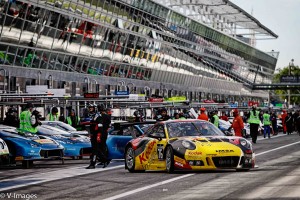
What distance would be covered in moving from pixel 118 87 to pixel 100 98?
26890 millimetres

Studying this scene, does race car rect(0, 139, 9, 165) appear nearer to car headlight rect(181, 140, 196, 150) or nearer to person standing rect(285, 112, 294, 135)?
car headlight rect(181, 140, 196, 150)

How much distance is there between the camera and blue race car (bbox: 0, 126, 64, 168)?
22.7 meters

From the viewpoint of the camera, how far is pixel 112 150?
79.3 feet

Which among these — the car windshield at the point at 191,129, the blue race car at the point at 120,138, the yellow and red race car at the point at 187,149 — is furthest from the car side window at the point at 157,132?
the blue race car at the point at 120,138

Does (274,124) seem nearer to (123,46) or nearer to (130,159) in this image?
(123,46)

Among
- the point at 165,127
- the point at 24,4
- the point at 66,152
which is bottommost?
the point at 66,152

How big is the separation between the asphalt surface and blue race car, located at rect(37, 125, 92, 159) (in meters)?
5.55

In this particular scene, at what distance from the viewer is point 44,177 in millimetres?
18562

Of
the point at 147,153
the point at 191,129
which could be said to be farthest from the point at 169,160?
the point at 191,129

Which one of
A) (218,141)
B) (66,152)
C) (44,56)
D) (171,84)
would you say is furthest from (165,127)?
(171,84)

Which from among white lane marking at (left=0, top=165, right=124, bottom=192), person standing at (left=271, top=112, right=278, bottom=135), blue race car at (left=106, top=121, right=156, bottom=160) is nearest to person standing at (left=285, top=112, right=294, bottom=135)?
person standing at (left=271, top=112, right=278, bottom=135)

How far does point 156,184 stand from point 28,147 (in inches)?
336

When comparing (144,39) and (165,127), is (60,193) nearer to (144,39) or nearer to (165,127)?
(165,127)

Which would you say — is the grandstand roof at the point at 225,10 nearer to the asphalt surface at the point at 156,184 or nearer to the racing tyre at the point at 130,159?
the racing tyre at the point at 130,159
